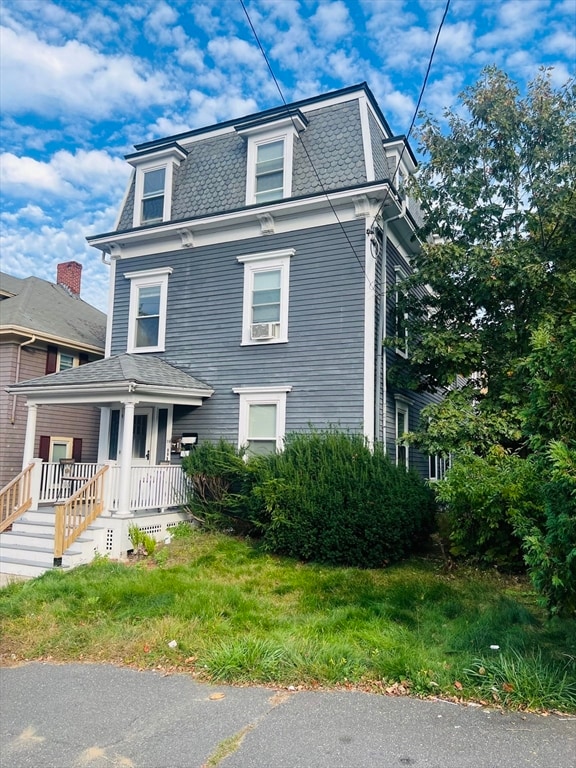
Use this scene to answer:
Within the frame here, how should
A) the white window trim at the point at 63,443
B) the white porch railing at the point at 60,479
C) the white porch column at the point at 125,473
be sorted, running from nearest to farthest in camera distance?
the white porch column at the point at 125,473 < the white porch railing at the point at 60,479 < the white window trim at the point at 63,443

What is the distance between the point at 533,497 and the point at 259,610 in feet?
13.0

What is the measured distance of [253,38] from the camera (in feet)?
23.3

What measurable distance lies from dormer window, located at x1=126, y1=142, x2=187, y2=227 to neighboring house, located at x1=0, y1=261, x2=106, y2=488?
472cm

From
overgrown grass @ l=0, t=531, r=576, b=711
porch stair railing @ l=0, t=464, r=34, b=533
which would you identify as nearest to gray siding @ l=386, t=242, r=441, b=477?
overgrown grass @ l=0, t=531, r=576, b=711

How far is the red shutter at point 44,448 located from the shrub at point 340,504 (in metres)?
8.51

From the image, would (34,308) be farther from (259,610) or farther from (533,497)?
(533,497)

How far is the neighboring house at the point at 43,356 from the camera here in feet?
49.3

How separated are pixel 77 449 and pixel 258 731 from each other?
14.3 meters

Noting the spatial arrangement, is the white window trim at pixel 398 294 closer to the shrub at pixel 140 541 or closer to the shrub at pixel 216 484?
the shrub at pixel 216 484

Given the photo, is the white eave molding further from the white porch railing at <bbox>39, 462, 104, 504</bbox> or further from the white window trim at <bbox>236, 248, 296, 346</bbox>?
the white porch railing at <bbox>39, 462, 104, 504</bbox>

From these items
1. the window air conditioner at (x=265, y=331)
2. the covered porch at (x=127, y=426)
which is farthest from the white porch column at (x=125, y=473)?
the window air conditioner at (x=265, y=331)

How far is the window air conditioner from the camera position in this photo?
11.9m

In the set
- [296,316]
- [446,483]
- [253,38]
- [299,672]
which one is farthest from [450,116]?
[299,672]

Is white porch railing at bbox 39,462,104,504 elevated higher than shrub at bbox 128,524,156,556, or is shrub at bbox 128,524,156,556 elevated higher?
white porch railing at bbox 39,462,104,504
